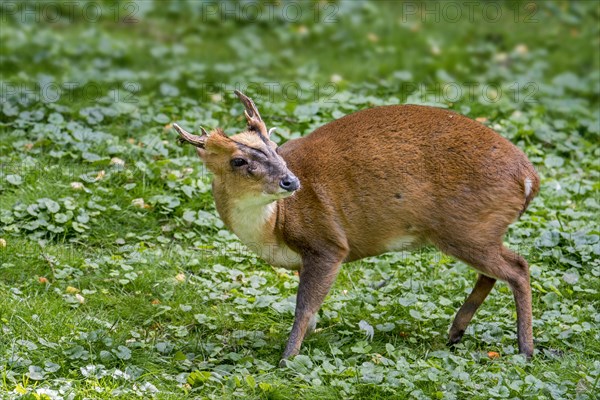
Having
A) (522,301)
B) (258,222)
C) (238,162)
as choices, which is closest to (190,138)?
(238,162)

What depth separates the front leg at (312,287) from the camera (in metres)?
6.18

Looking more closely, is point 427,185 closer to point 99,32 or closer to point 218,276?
point 218,276

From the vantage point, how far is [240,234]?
247 inches

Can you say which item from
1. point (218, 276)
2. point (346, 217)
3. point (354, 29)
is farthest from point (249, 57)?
point (346, 217)

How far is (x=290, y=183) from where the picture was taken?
584 cm

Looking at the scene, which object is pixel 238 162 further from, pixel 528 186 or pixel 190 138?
pixel 528 186

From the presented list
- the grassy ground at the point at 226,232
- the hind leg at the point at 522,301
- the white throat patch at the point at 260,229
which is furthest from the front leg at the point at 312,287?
the hind leg at the point at 522,301

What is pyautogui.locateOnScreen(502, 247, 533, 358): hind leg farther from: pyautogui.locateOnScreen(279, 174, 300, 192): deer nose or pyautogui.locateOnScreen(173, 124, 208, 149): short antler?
pyautogui.locateOnScreen(173, 124, 208, 149): short antler

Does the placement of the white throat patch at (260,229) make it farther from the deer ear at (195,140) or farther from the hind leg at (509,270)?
the hind leg at (509,270)

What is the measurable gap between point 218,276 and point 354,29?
598 cm

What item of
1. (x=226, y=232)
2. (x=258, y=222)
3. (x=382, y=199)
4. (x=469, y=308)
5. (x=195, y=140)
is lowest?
(x=226, y=232)

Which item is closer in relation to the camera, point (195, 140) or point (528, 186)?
point (195, 140)

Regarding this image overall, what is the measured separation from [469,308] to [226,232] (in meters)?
2.05

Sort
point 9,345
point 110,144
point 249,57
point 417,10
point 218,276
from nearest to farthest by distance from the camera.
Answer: point 9,345
point 218,276
point 110,144
point 249,57
point 417,10
